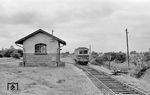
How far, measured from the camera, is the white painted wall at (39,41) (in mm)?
28461

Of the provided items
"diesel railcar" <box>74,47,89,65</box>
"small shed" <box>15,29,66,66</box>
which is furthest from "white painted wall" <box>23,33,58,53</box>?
"diesel railcar" <box>74,47,89,65</box>

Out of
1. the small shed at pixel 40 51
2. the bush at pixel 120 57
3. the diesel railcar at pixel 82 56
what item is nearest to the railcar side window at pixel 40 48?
the small shed at pixel 40 51

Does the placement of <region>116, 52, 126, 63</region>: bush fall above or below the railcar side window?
below

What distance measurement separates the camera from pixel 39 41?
28531 millimetres

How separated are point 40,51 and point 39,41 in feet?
4.06

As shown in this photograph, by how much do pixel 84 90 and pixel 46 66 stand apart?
15.1 metres

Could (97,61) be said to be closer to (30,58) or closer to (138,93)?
(30,58)

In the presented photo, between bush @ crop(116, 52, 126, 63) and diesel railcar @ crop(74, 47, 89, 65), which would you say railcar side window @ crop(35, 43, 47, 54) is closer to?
diesel railcar @ crop(74, 47, 89, 65)

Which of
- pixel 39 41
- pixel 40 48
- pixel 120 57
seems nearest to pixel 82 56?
pixel 40 48

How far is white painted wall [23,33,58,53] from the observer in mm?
28461

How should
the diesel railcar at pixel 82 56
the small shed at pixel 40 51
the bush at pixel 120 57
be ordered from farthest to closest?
the bush at pixel 120 57 → the diesel railcar at pixel 82 56 → the small shed at pixel 40 51

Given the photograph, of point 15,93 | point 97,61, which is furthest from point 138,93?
point 97,61

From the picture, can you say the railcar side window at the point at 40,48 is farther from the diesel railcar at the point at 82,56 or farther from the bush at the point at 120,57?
the bush at the point at 120,57

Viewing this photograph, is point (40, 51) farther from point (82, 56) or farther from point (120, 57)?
point (120, 57)
